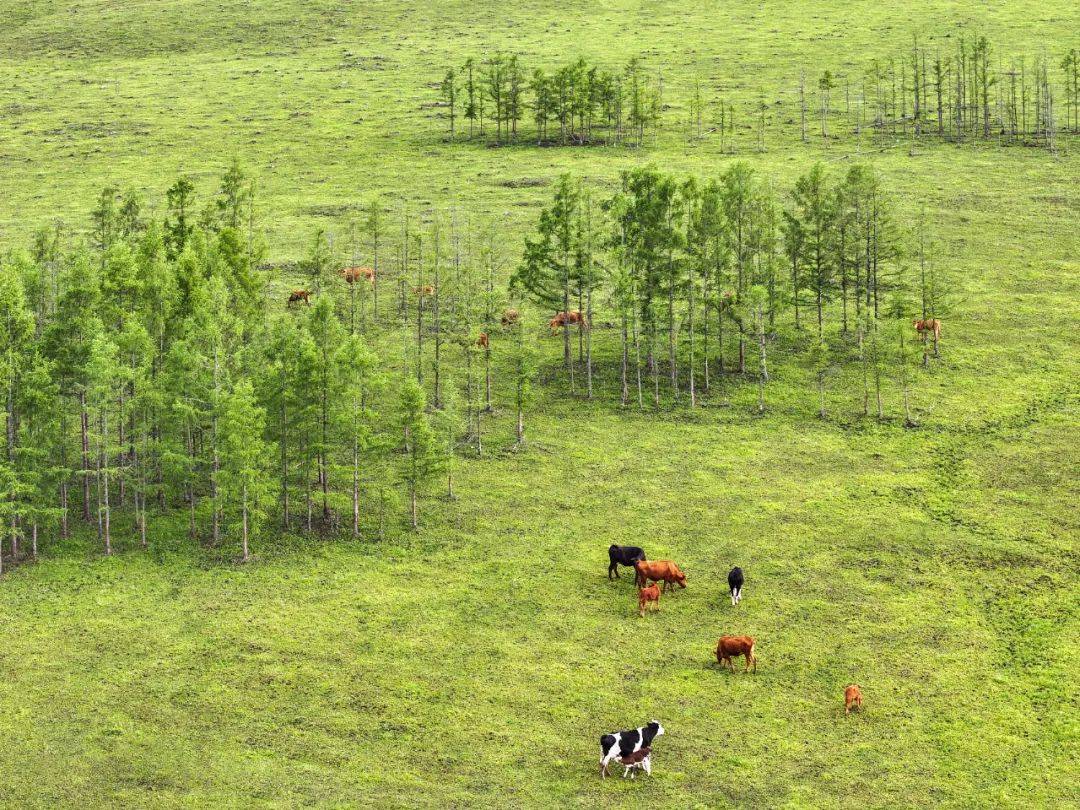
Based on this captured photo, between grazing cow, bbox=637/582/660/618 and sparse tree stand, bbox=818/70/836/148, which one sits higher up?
sparse tree stand, bbox=818/70/836/148

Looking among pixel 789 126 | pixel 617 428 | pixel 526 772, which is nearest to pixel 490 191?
pixel 789 126

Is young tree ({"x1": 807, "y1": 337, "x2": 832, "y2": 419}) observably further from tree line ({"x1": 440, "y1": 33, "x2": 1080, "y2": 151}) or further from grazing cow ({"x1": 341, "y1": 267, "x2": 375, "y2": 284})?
tree line ({"x1": 440, "y1": 33, "x2": 1080, "y2": 151})

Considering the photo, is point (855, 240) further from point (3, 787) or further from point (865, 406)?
point (3, 787)

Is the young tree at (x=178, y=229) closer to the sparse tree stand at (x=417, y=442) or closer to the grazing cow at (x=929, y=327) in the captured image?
the sparse tree stand at (x=417, y=442)

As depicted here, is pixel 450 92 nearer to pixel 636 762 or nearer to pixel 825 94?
pixel 825 94

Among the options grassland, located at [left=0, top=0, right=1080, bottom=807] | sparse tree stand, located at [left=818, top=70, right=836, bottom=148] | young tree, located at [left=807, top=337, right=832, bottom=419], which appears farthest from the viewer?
sparse tree stand, located at [left=818, top=70, right=836, bottom=148]

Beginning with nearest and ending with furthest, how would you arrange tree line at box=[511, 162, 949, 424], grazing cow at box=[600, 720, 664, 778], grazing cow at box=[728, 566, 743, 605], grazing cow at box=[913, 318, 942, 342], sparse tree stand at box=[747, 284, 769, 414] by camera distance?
grazing cow at box=[600, 720, 664, 778]
grazing cow at box=[728, 566, 743, 605]
sparse tree stand at box=[747, 284, 769, 414]
tree line at box=[511, 162, 949, 424]
grazing cow at box=[913, 318, 942, 342]

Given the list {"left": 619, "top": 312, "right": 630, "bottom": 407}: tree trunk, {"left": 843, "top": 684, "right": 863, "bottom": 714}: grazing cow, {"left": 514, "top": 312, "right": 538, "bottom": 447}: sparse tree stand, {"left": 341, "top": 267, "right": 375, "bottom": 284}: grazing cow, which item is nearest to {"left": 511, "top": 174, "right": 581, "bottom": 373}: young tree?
{"left": 619, "top": 312, "right": 630, "bottom": 407}: tree trunk
